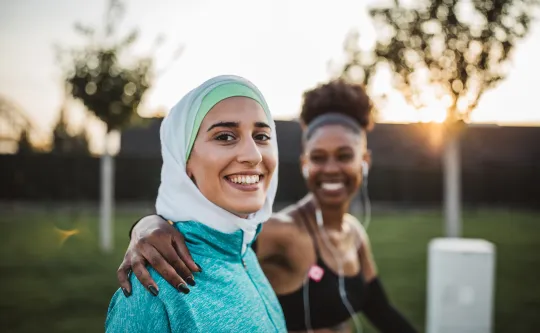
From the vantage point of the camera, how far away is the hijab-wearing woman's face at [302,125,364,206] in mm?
2570

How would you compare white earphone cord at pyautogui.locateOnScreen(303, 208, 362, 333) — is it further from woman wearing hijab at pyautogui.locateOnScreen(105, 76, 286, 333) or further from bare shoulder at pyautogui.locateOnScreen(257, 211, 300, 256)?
woman wearing hijab at pyautogui.locateOnScreen(105, 76, 286, 333)

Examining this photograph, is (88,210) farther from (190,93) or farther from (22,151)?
(190,93)

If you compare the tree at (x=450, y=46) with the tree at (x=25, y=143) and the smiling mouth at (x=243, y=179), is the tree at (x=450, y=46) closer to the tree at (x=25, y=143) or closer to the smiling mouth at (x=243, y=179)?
the smiling mouth at (x=243, y=179)

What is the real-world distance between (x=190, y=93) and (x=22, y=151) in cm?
1888

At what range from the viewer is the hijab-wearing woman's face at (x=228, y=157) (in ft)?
4.72

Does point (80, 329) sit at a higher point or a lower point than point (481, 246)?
lower

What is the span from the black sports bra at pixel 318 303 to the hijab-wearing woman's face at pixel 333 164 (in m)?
0.34

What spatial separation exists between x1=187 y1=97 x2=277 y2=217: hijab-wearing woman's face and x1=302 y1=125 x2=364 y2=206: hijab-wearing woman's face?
113 cm

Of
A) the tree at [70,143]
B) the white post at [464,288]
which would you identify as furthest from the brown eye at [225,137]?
the tree at [70,143]

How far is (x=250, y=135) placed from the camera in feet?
4.84

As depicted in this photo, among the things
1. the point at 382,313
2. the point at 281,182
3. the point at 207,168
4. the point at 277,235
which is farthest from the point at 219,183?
the point at 281,182

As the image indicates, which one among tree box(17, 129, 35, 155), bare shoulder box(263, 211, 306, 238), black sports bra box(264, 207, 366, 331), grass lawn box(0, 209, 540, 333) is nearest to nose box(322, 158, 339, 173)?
bare shoulder box(263, 211, 306, 238)

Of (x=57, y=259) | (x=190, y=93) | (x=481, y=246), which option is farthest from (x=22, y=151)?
(x=190, y=93)

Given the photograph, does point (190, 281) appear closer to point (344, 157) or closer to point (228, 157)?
point (228, 157)
